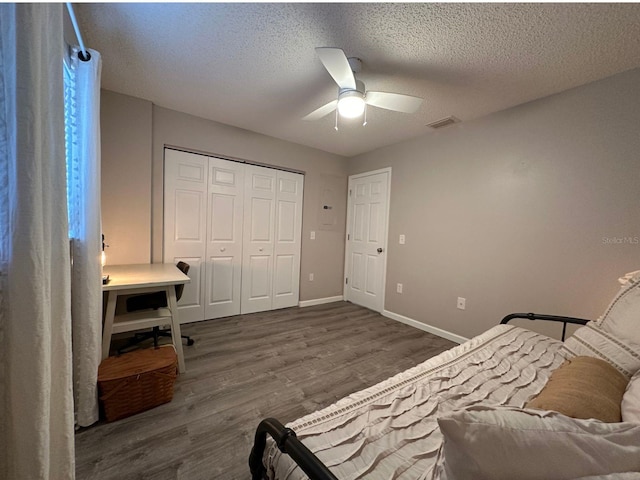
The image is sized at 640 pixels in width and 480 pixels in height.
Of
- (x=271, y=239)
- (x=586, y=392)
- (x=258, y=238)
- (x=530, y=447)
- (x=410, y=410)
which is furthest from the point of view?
(x=271, y=239)

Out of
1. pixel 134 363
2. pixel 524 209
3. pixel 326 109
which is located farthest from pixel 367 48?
pixel 134 363

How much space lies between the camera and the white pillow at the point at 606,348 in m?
1.11

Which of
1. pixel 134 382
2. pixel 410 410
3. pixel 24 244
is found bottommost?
pixel 134 382

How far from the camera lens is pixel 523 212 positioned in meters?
2.38

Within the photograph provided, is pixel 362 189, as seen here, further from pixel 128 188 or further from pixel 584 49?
pixel 128 188

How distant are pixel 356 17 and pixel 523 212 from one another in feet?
7.23

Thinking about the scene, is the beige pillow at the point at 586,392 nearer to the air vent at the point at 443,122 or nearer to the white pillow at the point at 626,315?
the white pillow at the point at 626,315

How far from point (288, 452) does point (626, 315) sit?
6.01 feet

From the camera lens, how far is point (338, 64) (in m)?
1.54

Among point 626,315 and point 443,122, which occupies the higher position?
point 443,122

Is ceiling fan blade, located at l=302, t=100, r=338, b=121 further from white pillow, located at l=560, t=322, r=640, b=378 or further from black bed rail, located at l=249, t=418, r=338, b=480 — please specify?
white pillow, located at l=560, t=322, r=640, b=378

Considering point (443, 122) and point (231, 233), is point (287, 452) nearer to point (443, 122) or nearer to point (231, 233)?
point (231, 233)

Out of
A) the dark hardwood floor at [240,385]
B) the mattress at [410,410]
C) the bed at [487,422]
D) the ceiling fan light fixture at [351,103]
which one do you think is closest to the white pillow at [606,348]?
the bed at [487,422]

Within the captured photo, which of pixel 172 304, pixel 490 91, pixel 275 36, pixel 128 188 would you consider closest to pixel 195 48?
pixel 275 36
